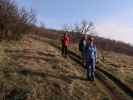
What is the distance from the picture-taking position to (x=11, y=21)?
33.9 meters

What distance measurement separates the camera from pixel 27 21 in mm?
37906

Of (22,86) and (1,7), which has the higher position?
(1,7)

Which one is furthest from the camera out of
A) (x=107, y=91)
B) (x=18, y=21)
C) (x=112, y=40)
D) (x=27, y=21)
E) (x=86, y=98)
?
(x=112, y=40)

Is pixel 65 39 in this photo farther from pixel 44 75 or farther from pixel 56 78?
pixel 56 78

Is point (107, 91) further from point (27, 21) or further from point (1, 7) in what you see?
point (27, 21)

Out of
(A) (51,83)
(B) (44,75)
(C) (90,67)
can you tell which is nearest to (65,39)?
(B) (44,75)

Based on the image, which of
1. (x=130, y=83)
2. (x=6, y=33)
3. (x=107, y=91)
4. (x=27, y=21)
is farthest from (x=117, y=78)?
(x=27, y=21)

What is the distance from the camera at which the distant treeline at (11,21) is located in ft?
109

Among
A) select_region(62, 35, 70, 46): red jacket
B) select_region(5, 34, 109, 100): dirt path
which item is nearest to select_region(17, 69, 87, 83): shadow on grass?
select_region(5, 34, 109, 100): dirt path

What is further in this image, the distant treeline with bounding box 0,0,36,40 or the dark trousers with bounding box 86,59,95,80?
the distant treeline with bounding box 0,0,36,40

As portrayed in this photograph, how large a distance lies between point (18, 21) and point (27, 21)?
252cm

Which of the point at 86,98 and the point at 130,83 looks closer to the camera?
the point at 86,98

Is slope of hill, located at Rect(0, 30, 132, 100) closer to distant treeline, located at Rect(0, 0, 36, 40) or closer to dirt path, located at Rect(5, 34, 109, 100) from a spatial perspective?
dirt path, located at Rect(5, 34, 109, 100)

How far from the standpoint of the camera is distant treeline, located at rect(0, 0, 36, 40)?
1308 inches
